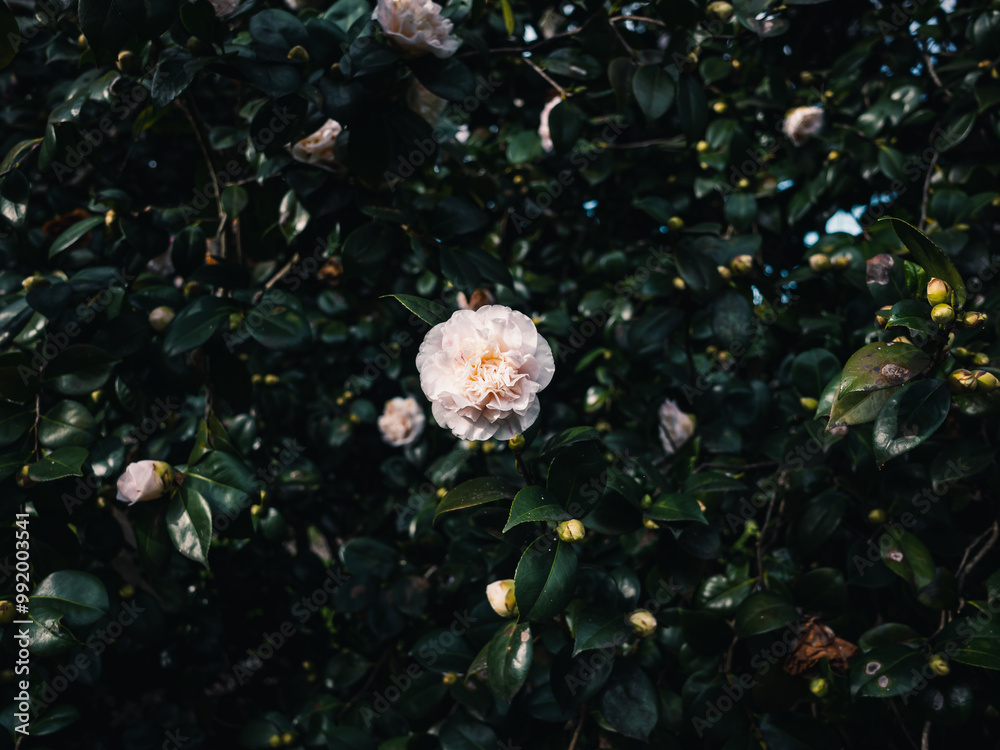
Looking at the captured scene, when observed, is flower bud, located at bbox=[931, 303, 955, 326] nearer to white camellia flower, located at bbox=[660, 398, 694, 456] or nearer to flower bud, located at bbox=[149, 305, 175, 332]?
white camellia flower, located at bbox=[660, 398, 694, 456]

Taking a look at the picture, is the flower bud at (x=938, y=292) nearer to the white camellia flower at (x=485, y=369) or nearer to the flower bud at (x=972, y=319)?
the flower bud at (x=972, y=319)

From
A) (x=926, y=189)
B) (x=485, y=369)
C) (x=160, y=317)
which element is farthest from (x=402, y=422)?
(x=926, y=189)

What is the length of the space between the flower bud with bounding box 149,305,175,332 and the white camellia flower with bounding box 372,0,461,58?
64cm

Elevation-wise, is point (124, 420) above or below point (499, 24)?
below

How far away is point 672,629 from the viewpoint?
119 cm

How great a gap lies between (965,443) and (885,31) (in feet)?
3.81

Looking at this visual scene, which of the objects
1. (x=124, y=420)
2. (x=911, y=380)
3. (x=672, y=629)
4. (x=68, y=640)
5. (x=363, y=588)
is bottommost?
(x=363, y=588)

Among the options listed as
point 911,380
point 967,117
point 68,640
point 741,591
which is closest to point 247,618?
point 68,640

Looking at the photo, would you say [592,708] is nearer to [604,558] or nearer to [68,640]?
[604,558]

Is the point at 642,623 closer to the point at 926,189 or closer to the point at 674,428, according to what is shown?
the point at 674,428

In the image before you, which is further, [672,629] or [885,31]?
[885,31]

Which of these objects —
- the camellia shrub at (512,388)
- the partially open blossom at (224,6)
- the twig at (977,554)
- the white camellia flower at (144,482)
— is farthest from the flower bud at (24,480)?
the twig at (977,554)

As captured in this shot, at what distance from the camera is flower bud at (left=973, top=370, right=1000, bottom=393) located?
2.67ft

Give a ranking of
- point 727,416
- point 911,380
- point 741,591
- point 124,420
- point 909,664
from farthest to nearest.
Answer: point 124,420 → point 727,416 → point 741,591 → point 909,664 → point 911,380
